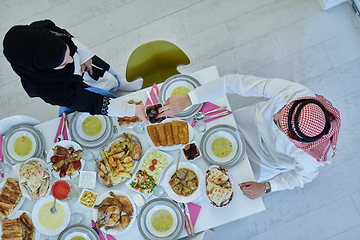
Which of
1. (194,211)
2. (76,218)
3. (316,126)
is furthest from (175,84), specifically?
(76,218)

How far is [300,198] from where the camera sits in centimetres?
261

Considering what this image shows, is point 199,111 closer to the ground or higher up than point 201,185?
higher up

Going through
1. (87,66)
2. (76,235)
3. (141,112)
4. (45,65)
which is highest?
(45,65)

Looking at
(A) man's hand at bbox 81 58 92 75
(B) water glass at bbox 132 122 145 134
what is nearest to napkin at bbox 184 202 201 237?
(B) water glass at bbox 132 122 145 134

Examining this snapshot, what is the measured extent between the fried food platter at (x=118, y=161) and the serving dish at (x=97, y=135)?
0.09 metres

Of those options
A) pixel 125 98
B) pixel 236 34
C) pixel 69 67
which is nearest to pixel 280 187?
pixel 125 98

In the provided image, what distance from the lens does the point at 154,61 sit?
6.98 ft

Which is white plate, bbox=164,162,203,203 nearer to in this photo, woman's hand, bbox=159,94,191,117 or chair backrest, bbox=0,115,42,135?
woman's hand, bbox=159,94,191,117

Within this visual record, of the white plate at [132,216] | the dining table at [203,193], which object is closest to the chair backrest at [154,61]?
the dining table at [203,193]

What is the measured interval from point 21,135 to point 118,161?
800mm

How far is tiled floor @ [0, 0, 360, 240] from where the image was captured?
259 centimetres

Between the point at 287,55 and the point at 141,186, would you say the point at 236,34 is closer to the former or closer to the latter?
the point at 287,55

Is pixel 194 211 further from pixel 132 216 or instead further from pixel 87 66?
pixel 87 66

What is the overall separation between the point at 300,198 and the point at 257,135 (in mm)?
1116
